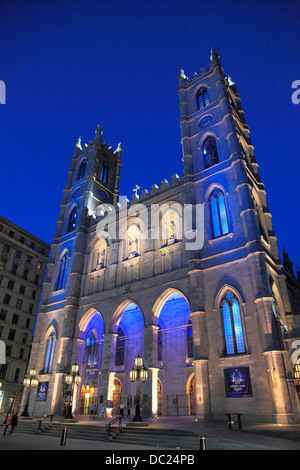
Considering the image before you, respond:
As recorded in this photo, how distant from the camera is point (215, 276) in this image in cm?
2273

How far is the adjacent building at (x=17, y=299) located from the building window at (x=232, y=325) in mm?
30334

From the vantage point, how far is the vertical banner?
1862 cm

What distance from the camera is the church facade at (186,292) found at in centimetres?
1938

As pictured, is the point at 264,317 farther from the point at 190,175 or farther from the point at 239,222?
the point at 190,175

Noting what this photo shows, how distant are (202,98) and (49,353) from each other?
31006 millimetres

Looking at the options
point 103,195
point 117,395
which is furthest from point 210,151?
point 117,395

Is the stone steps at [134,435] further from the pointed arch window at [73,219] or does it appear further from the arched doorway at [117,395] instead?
the pointed arch window at [73,219]

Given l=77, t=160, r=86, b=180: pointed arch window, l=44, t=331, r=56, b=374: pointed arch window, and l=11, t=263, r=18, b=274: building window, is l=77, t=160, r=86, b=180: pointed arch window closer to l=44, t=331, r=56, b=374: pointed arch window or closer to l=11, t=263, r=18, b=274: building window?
l=11, t=263, r=18, b=274: building window

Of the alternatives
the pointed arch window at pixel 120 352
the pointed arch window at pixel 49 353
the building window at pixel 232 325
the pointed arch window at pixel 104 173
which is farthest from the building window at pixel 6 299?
the building window at pixel 232 325

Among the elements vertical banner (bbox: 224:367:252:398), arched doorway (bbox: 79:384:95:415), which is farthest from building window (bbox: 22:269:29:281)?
vertical banner (bbox: 224:367:252:398)

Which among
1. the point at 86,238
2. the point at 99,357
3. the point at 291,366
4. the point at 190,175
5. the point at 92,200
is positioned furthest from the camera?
the point at 92,200

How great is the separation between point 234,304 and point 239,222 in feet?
20.2
